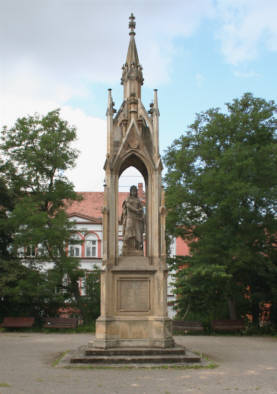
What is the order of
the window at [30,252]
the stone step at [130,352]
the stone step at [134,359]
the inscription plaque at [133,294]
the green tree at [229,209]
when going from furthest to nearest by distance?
the window at [30,252], the green tree at [229,209], the inscription plaque at [133,294], the stone step at [130,352], the stone step at [134,359]

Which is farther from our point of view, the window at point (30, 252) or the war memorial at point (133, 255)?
the window at point (30, 252)

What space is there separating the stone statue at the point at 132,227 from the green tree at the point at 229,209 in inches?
311

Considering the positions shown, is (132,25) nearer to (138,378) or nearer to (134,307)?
(134,307)

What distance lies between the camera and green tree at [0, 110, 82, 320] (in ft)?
68.6

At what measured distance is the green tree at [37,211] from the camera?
68.6 ft

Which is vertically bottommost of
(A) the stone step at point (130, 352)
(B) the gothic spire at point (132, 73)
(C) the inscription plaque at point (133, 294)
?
(A) the stone step at point (130, 352)

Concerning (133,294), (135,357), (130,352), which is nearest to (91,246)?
(133,294)

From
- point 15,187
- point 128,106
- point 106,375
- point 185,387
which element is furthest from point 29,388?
point 15,187

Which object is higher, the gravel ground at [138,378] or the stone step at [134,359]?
the stone step at [134,359]

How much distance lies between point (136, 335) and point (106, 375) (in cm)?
233

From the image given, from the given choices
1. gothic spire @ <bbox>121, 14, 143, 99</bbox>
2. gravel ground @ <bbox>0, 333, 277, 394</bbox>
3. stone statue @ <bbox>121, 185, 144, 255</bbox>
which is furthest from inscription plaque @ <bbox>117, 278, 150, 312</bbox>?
gothic spire @ <bbox>121, 14, 143, 99</bbox>

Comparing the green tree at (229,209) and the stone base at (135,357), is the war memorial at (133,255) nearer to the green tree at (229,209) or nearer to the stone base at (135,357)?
the stone base at (135,357)

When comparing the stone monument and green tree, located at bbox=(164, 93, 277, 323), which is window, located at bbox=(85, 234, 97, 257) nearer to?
green tree, located at bbox=(164, 93, 277, 323)

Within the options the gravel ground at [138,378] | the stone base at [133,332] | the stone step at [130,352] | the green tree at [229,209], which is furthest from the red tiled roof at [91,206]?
the gravel ground at [138,378]
